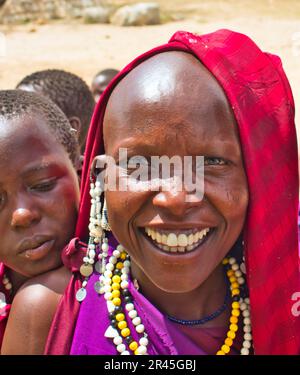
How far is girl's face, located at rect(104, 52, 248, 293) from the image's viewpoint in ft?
4.64

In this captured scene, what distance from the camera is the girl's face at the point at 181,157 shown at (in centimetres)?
141

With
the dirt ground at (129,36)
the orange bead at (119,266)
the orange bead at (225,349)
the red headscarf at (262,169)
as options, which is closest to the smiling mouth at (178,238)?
the red headscarf at (262,169)

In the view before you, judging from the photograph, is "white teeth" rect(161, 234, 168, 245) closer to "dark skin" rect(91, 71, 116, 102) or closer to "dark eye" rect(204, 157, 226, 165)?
"dark eye" rect(204, 157, 226, 165)

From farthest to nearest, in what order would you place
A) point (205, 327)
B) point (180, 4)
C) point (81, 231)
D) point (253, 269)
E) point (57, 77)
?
point (180, 4)
point (57, 77)
point (81, 231)
point (205, 327)
point (253, 269)

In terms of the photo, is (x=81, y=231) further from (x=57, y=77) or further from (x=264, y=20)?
(x=264, y=20)

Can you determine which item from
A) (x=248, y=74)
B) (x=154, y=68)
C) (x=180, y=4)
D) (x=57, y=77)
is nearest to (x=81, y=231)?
(x=154, y=68)

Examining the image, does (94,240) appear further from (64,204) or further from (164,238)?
(164,238)

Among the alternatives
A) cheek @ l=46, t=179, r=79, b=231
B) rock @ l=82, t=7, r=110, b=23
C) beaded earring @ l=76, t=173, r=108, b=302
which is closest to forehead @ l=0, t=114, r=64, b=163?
cheek @ l=46, t=179, r=79, b=231

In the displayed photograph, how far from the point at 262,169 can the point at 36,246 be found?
31.1 inches

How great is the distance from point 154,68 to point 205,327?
79 cm

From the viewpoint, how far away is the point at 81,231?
1.81 meters

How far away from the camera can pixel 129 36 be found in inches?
500

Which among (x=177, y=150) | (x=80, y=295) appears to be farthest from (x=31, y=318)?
(x=177, y=150)

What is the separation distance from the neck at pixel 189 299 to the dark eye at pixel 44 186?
1.29 feet
